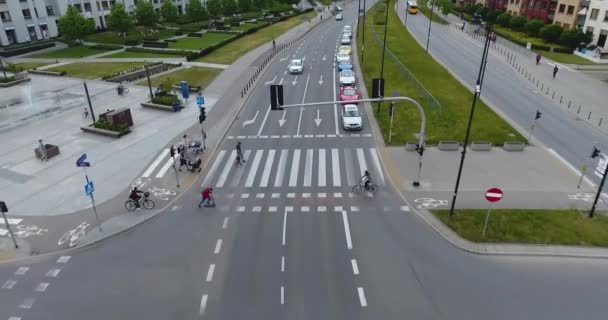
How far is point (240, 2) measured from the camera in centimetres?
10356

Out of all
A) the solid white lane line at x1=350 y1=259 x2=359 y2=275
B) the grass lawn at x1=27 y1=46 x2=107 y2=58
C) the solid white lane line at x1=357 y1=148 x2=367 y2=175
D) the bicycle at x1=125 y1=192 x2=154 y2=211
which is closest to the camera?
the solid white lane line at x1=350 y1=259 x2=359 y2=275

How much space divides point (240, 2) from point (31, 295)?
9996 cm

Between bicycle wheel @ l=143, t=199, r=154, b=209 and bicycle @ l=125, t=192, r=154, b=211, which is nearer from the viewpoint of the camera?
bicycle @ l=125, t=192, r=154, b=211

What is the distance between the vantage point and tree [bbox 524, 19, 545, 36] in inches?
2598

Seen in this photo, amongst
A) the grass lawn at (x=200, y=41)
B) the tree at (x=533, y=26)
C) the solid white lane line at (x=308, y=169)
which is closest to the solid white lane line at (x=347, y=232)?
the solid white lane line at (x=308, y=169)

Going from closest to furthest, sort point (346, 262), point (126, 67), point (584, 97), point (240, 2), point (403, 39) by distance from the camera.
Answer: point (346, 262), point (584, 97), point (126, 67), point (403, 39), point (240, 2)

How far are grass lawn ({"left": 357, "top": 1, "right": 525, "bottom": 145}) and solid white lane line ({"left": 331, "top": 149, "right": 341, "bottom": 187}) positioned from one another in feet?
15.2

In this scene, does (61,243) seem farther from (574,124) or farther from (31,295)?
(574,124)

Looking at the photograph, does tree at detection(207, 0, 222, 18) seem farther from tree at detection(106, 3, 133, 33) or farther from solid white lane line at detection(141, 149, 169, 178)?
solid white lane line at detection(141, 149, 169, 178)

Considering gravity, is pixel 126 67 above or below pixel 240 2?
below

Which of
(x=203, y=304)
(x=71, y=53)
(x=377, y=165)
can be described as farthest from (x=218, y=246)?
(x=71, y=53)

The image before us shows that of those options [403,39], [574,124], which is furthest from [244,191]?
[403,39]

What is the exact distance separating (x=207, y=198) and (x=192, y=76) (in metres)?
30.9

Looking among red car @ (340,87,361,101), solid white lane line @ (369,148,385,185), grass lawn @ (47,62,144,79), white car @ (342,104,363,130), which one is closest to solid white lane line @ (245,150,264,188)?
white car @ (342,104,363,130)
